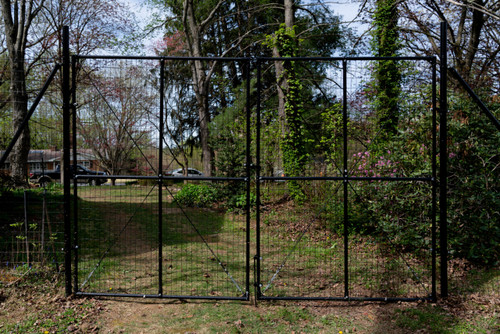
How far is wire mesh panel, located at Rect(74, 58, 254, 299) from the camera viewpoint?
4481mm

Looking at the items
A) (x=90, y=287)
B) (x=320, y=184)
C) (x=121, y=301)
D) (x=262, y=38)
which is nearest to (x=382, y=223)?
(x=320, y=184)

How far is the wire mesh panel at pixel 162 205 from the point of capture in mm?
4481

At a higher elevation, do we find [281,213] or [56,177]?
[56,177]

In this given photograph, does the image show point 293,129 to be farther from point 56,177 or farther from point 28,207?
point 56,177

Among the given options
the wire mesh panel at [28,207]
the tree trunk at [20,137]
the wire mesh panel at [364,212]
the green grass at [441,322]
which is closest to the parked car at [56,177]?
the wire mesh panel at [28,207]

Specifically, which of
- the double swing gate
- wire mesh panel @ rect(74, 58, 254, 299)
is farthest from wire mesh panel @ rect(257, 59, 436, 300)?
wire mesh panel @ rect(74, 58, 254, 299)

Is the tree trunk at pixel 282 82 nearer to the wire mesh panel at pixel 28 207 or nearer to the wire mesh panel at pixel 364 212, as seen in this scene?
the wire mesh panel at pixel 364 212

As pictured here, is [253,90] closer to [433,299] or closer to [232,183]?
[232,183]

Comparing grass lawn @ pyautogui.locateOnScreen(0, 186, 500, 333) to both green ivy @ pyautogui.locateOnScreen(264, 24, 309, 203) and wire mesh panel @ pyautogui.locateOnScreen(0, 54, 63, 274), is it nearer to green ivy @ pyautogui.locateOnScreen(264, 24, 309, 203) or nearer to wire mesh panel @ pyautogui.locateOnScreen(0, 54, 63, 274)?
wire mesh panel @ pyautogui.locateOnScreen(0, 54, 63, 274)

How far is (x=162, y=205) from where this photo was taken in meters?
7.55

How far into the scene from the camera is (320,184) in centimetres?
751

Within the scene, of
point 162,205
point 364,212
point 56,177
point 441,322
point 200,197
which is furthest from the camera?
point 56,177

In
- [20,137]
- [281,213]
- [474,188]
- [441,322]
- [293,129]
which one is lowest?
[441,322]

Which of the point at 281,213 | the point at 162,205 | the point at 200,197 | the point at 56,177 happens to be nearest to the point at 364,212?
the point at 281,213
